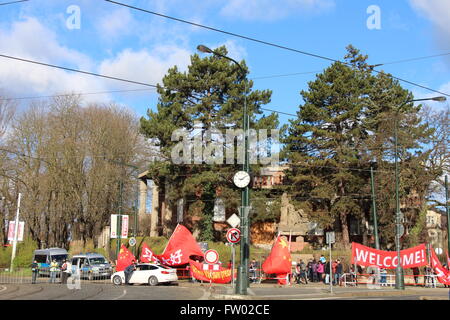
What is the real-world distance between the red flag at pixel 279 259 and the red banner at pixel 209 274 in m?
2.34

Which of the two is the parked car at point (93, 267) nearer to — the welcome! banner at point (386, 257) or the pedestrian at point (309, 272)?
the pedestrian at point (309, 272)

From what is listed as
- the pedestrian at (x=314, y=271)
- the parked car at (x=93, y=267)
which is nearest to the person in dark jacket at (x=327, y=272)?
the pedestrian at (x=314, y=271)

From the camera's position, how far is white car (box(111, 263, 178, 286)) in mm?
27594

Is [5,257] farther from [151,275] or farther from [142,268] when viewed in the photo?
[151,275]

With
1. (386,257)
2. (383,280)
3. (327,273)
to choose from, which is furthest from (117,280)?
(383,280)

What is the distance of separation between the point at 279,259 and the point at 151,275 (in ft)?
23.1

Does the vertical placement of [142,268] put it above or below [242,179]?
below

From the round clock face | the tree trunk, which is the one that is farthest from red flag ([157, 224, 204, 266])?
the tree trunk

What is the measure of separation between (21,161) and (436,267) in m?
39.2

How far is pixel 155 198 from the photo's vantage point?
62.1 metres

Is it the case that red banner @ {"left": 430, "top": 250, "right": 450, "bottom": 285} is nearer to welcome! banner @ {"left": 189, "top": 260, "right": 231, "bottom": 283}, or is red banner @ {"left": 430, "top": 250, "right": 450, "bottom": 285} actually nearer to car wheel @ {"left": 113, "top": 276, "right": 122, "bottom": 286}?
welcome! banner @ {"left": 189, "top": 260, "right": 231, "bottom": 283}

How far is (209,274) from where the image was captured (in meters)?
28.7
